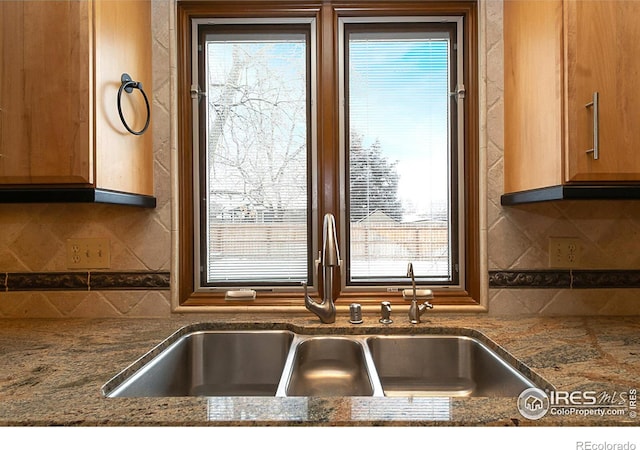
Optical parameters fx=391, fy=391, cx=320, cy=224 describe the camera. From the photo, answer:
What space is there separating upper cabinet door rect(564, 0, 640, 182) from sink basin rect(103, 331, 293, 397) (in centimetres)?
104

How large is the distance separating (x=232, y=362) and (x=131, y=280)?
51 centimetres

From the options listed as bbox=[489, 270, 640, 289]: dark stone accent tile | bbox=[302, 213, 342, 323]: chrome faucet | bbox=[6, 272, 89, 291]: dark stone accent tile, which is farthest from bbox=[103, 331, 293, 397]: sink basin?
bbox=[489, 270, 640, 289]: dark stone accent tile

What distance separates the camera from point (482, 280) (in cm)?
147

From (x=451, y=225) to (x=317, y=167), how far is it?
0.58m

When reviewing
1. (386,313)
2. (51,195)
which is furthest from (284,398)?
(51,195)

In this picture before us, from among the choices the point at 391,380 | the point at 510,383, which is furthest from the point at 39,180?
the point at 510,383

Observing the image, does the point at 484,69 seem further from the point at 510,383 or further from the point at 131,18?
the point at 131,18

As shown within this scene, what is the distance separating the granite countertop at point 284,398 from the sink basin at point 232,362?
0.04 m

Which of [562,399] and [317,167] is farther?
[317,167]

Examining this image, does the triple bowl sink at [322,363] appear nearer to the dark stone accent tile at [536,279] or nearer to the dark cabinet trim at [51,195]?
the dark stone accent tile at [536,279]

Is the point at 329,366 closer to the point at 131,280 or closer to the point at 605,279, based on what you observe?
the point at 131,280

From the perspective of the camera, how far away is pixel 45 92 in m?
1.10

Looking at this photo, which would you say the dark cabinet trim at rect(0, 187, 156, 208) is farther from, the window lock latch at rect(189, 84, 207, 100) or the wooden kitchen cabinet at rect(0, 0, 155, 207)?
the window lock latch at rect(189, 84, 207, 100)
